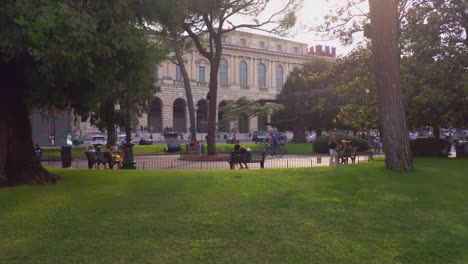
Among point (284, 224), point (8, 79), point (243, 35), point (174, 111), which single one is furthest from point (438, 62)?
point (243, 35)

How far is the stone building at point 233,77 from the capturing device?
64625 mm

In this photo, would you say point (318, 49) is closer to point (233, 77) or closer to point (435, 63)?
point (233, 77)

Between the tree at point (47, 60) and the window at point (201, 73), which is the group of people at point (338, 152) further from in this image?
the window at point (201, 73)

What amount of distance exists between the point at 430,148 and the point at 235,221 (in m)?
17.1

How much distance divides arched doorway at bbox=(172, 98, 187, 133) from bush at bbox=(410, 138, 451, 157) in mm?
48551

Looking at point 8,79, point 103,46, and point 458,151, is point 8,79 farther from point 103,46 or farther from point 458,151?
point 458,151

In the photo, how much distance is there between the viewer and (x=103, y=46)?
27.6 ft

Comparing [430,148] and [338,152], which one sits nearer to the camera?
[338,152]

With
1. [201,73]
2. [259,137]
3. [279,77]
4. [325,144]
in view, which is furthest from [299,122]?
[279,77]

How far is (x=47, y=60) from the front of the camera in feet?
25.3

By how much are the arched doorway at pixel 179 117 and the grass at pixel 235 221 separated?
57.8m

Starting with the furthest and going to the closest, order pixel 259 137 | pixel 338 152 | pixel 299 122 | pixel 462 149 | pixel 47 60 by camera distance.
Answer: pixel 259 137, pixel 299 122, pixel 462 149, pixel 338 152, pixel 47 60

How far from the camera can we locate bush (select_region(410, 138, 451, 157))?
21.3m

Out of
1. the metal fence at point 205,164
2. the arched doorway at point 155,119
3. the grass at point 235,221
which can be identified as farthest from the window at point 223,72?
the grass at point 235,221
